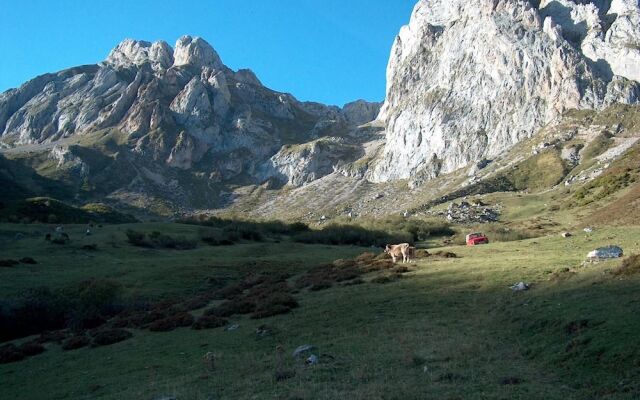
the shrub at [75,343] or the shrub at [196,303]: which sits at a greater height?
the shrub at [196,303]

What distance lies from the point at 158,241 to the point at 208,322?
6096 cm

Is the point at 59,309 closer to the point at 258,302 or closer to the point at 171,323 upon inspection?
the point at 171,323

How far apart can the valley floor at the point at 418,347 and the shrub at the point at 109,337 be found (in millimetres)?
1092

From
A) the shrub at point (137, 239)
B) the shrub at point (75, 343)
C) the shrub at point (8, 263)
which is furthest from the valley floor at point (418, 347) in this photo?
the shrub at point (137, 239)

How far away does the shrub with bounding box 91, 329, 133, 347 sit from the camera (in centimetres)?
3509

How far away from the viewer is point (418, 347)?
2259 cm

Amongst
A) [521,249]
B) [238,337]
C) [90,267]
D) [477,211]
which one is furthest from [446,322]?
[477,211]

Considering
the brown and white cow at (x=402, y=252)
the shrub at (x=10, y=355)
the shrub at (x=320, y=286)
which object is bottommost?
the shrub at (x=10, y=355)

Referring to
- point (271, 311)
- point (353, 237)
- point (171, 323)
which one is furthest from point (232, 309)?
point (353, 237)

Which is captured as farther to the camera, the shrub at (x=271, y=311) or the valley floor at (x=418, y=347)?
the shrub at (x=271, y=311)

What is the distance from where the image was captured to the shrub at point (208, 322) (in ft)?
116

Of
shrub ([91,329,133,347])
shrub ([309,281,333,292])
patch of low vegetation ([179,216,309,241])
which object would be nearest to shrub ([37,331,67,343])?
shrub ([91,329,133,347])

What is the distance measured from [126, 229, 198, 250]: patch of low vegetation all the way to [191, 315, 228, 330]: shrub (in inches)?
2250

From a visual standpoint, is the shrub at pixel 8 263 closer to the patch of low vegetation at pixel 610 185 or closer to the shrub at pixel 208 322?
the shrub at pixel 208 322
